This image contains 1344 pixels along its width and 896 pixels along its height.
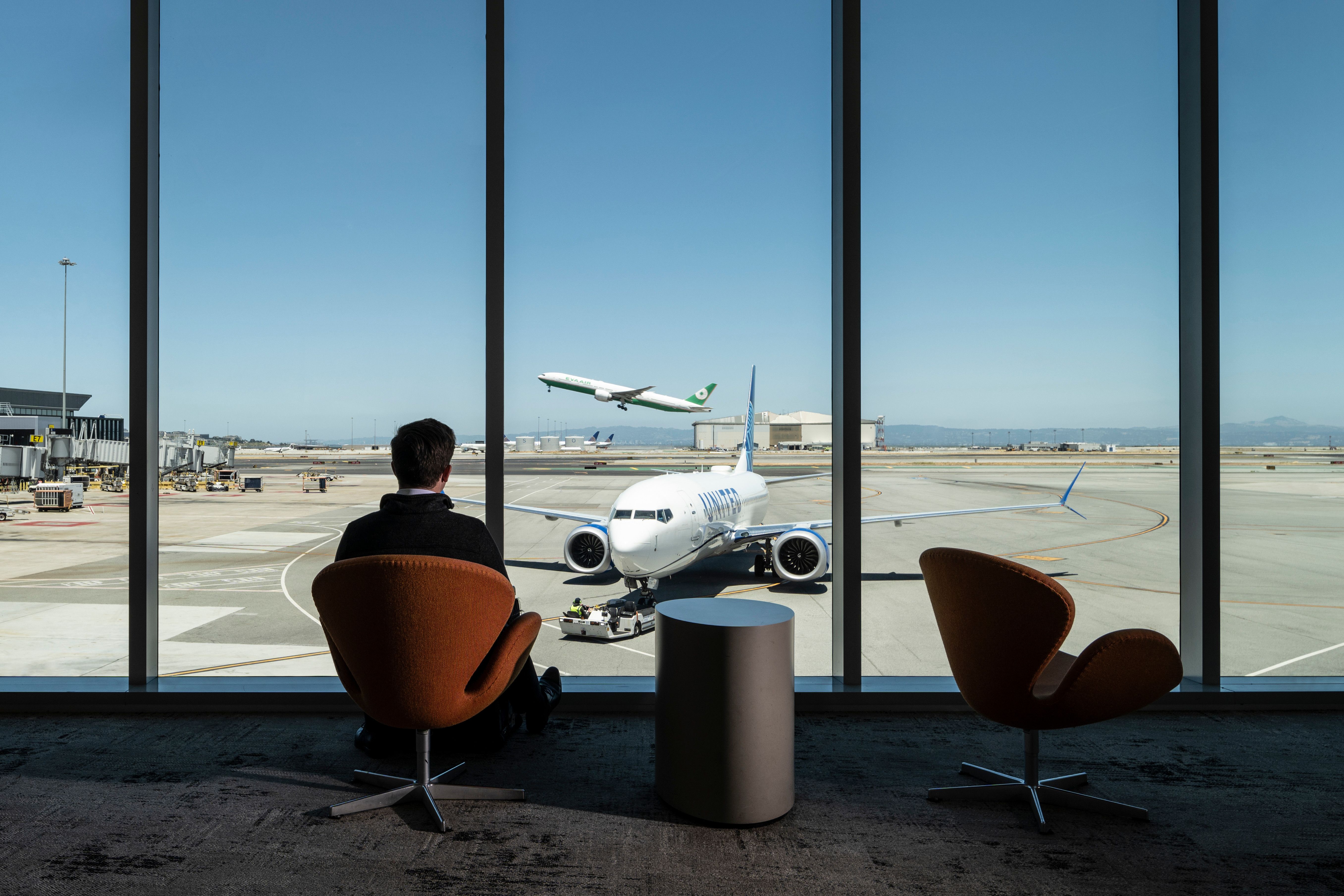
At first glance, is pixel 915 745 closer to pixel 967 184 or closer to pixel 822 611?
pixel 967 184

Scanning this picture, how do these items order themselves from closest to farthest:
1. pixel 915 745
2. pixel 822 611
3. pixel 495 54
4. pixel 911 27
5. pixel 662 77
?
pixel 915 745 → pixel 495 54 → pixel 911 27 → pixel 662 77 → pixel 822 611

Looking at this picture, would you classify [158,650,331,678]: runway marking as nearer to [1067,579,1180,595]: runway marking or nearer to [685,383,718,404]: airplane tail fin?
[1067,579,1180,595]: runway marking

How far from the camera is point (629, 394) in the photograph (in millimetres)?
37844

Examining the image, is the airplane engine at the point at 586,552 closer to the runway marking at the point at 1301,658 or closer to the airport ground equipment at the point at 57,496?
the runway marking at the point at 1301,658

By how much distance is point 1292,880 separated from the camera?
1.90 m

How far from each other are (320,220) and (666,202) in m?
2.74

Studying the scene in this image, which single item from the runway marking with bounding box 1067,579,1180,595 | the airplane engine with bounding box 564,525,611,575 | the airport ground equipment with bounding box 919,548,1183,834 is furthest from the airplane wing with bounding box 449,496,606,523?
the runway marking with bounding box 1067,579,1180,595

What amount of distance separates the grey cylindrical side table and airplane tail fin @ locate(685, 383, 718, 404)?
38133 mm

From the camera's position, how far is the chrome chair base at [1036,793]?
7.51ft

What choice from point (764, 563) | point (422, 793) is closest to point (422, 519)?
point (422, 793)

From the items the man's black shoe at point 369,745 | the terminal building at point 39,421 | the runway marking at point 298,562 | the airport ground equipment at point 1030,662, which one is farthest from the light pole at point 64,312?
the terminal building at point 39,421

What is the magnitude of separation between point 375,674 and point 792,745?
142 centimetres

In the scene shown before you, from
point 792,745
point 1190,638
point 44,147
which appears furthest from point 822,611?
point 44,147

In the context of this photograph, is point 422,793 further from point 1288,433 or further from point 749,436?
point 749,436
